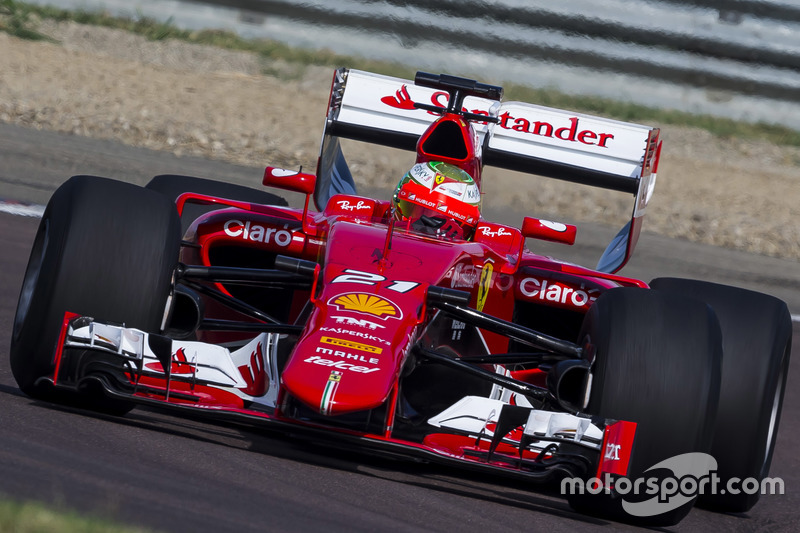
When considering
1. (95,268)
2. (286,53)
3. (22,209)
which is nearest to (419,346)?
(95,268)

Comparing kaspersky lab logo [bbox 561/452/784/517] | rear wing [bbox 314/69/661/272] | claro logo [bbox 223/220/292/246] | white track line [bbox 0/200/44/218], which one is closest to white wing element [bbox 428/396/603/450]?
kaspersky lab logo [bbox 561/452/784/517]

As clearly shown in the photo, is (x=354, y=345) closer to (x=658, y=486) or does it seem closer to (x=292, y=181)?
(x=658, y=486)

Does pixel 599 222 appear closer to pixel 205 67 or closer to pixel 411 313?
pixel 205 67

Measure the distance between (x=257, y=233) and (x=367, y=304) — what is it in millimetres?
1475

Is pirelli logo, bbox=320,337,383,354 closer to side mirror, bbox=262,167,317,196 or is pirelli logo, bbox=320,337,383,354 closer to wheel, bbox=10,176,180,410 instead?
wheel, bbox=10,176,180,410

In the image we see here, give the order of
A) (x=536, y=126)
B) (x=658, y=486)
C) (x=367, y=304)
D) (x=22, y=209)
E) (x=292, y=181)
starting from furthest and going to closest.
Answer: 1. (x=22, y=209)
2. (x=536, y=126)
3. (x=292, y=181)
4. (x=367, y=304)
5. (x=658, y=486)

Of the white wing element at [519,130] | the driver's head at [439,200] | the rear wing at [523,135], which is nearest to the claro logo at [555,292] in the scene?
the driver's head at [439,200]

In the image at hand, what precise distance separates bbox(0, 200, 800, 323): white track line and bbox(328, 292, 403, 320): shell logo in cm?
507

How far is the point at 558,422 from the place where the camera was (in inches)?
189

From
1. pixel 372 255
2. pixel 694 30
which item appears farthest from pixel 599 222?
pixel 372 255

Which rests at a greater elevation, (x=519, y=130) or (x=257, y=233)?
(x=519, y=130)

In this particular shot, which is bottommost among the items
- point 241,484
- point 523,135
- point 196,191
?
point 241,484

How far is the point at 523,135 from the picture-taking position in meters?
7.64

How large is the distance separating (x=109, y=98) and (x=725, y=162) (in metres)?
6.93
